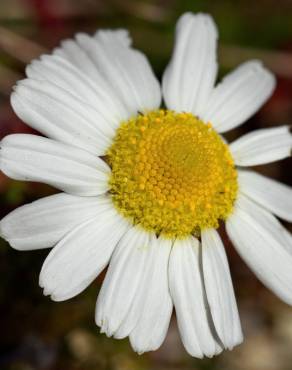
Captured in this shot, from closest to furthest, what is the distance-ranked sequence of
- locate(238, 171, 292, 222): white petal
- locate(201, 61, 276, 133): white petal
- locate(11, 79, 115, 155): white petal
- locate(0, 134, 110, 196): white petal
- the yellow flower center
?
locate(0, 134, 110, 196): white petal < locate(11, 79, 115, 155): white petal < the yellow flower center < locate(238, 171, 292, 222): white petal < locate(201, 61, 276, 133): white petal

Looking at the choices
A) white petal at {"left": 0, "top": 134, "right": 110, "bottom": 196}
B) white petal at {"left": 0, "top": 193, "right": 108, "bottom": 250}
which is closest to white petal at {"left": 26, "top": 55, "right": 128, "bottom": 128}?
white petal at {"left": 0, "top": 134, "right": 110, "bottom": 196}

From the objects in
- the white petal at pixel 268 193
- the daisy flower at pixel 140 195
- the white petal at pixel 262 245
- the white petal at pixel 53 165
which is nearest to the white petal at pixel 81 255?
the daisy flower at pixel 140 195

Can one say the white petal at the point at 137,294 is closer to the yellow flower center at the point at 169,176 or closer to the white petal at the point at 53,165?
the yellow flower center at the point at 169,176

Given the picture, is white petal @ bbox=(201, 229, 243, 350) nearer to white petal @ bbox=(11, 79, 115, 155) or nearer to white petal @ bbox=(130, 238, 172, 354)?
white petal @ bbox=(130, 238, 172, 354)

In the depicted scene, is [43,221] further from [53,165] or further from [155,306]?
[155,306]

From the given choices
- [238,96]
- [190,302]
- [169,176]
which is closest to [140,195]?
[169,176]

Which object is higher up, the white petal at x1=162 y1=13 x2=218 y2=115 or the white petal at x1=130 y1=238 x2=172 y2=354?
the white petal at x1=162 y1=13 x2=218 y2=115
